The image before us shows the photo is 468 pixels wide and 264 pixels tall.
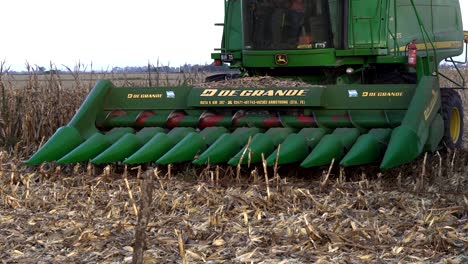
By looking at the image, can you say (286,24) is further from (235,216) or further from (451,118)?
(235,216)

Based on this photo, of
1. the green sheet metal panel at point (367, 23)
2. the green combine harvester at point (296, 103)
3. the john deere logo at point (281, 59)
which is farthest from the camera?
the john deere logo at point (281, 59)

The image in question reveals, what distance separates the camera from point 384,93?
21.5ft

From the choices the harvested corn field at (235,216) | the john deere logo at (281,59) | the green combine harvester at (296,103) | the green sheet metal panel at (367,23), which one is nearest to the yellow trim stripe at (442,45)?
the green combine harvester at (296,103)

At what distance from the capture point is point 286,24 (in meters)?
8.03

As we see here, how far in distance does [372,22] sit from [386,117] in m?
1.74

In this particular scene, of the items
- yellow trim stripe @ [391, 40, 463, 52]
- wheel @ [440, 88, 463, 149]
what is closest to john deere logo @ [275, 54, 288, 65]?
yellow trim stripe @ [391, 40, 463, 52]

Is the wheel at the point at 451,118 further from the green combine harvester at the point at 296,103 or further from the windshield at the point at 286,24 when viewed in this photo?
the windshield at the point at 286,24

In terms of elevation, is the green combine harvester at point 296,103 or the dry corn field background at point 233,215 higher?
the green combine harvester at point 296,103

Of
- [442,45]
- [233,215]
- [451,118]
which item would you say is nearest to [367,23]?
[451,118]

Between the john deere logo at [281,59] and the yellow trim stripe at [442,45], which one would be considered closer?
the john deere logo at [281,59]

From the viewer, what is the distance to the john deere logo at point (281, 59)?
26.2ft

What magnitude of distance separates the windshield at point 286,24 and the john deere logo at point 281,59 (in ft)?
0.28

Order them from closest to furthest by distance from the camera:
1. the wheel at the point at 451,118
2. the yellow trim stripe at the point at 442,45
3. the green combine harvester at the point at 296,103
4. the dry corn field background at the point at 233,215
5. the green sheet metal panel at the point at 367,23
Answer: the dry corn field background at the point at 233,215 → the green combine harvester at the point at 296,103 → the wheel at the point at 451,118 → the green sheet metal panel at the point at 367,23 → the yellow trim stripe at the point at 442,45

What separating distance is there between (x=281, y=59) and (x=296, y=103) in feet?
5.05
